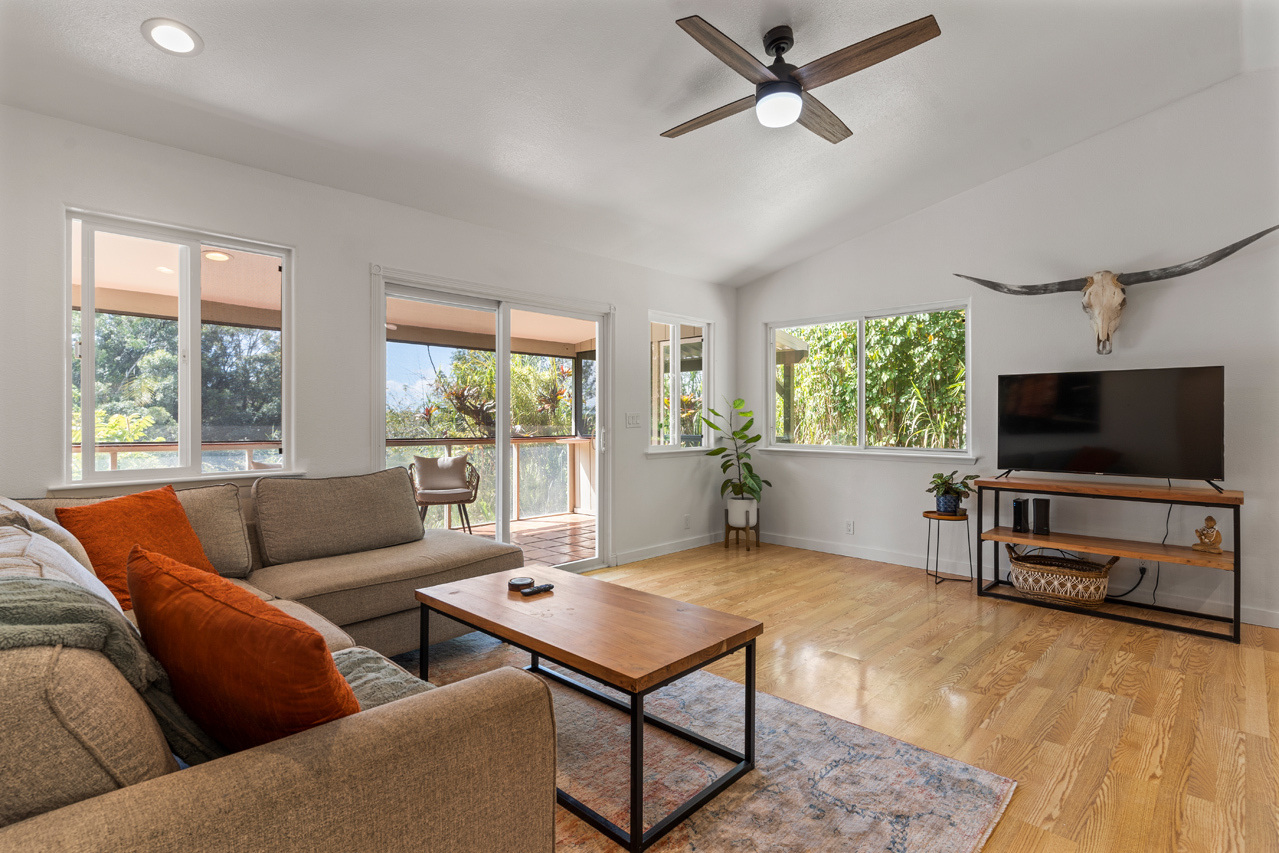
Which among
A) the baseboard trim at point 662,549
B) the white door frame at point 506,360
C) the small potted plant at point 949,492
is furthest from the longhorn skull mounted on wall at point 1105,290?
the baseboard trim at point 662,549

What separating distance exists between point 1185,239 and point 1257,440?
123 centimetres

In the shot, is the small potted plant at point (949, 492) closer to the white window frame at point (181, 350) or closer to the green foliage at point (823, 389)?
the green foliage at point (823, 389)

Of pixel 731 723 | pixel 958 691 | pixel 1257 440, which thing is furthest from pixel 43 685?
pixel 1257 440

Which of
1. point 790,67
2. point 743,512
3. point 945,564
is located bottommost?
point 945,564

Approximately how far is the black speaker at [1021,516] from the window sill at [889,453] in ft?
1.80

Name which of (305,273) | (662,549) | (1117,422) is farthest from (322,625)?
(1117,422)

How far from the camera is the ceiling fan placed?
7.06 ft

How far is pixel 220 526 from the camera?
8.91 feet

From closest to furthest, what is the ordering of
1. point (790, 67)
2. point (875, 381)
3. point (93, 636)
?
point (93, 636) < point (790, 67) < point (875, 381)

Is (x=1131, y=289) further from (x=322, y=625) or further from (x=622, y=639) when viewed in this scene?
(x=322, y=625)

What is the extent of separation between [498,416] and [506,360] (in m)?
0.38

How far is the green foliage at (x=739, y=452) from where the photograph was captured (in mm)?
5500

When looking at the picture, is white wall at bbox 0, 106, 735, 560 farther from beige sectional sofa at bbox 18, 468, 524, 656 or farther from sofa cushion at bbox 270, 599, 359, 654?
sofa cushion at bbox 270, 599, 359, 654

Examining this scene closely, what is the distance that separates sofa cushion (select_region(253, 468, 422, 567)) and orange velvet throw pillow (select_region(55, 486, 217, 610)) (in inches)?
13.3
